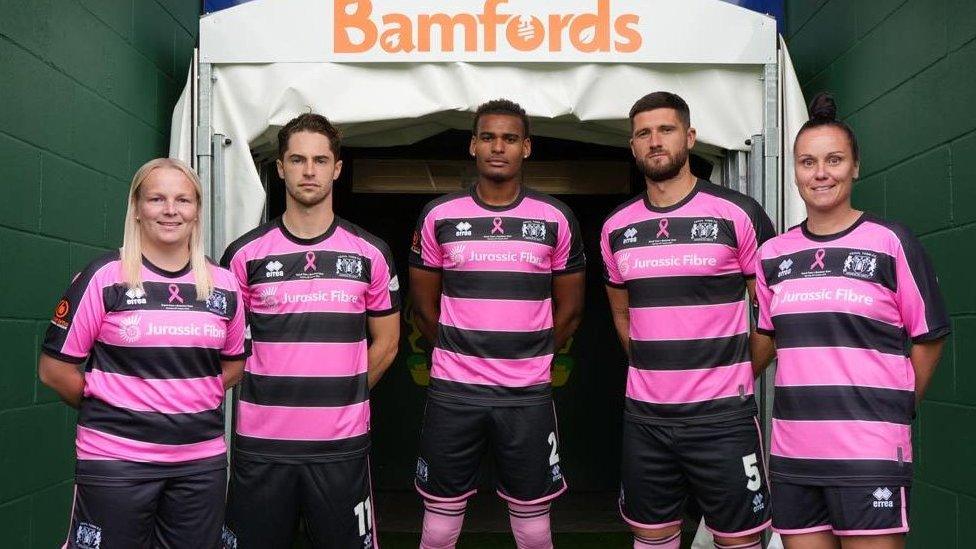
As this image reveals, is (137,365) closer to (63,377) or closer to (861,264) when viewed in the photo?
(63,377)

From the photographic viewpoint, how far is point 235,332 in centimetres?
230

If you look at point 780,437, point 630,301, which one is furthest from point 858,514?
point 630,301

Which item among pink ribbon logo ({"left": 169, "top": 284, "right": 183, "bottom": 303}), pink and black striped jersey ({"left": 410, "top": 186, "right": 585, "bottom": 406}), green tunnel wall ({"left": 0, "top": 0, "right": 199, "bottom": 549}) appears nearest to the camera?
pink ribbon logo ({"left": 169, "top": 284, "right": 183, "bottom": 303})

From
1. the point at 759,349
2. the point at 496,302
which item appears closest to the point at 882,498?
the point at 759,349

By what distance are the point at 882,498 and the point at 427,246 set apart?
1.56 meters

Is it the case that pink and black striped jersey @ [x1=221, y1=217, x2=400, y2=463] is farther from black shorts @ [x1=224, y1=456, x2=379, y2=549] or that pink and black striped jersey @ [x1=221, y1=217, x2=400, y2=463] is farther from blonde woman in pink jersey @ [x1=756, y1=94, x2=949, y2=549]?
blonde woman in pink jersey @ [x1=756, y1=94, x2=949, y2=549]

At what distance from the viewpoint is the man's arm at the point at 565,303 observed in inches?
118

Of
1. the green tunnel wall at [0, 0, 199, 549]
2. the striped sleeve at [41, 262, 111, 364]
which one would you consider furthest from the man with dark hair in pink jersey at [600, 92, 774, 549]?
the green tunnel wall at [0, 0, 199, 549]

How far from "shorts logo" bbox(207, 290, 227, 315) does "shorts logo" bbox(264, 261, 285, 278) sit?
1.17ft

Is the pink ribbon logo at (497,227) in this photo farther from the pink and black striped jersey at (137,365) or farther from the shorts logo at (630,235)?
the pink and black striped jersey at (137,365)

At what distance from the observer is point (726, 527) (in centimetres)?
260

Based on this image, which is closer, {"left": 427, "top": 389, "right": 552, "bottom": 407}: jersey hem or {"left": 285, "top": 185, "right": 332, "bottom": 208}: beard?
{"left": 285, "top": 185, "right": 332, "bottom": 208}: beard

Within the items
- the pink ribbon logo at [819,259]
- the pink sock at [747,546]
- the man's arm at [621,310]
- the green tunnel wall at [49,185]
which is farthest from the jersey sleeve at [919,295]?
the green tunnel wall at [49,185]

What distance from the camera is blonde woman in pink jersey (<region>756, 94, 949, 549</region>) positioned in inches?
80.4
